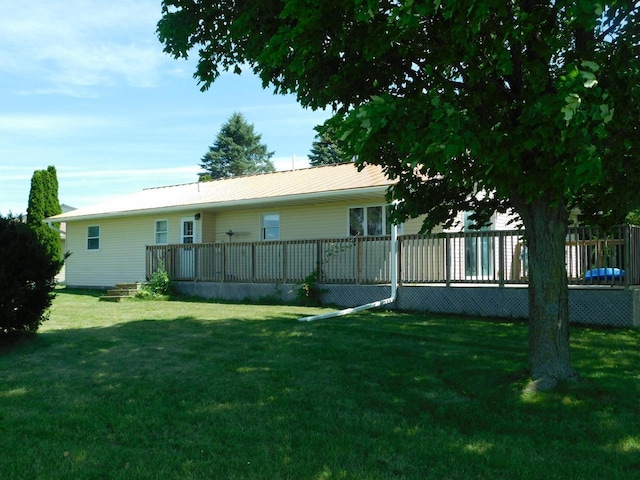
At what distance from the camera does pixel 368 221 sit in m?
15.8

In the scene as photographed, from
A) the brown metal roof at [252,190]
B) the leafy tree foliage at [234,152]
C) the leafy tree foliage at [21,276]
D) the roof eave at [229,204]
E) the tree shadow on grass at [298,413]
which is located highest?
the leafy tree foliage at [234,152]

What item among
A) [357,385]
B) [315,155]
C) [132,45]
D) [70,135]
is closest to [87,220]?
[70,135]

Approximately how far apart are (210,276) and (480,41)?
13591 millimetres

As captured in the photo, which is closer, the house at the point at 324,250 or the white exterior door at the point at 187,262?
the house at the point at 324,250

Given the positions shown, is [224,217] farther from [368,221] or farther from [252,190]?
[368,221]

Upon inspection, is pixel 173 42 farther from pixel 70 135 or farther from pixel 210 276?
pixel 70 135

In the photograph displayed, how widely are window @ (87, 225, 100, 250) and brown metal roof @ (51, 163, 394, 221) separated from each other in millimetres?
718

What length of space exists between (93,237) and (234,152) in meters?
41.4

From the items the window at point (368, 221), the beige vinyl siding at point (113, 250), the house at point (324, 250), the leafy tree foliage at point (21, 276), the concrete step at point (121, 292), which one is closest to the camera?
the leafy tree foliage at point (21, 276)

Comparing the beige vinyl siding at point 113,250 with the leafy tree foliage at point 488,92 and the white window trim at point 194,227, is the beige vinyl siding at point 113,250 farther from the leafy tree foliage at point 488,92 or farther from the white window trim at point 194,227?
the leafy tree foliage at point 488,92

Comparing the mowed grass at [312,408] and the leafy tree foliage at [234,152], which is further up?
the leafy tree foliage at [234,152]

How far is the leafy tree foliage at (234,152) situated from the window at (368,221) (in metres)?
48.2

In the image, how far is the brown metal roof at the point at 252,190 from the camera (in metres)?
15.8

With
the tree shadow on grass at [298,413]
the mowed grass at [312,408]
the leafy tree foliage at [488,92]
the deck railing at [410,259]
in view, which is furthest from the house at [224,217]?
the leafy tree foliage at [488,92]
